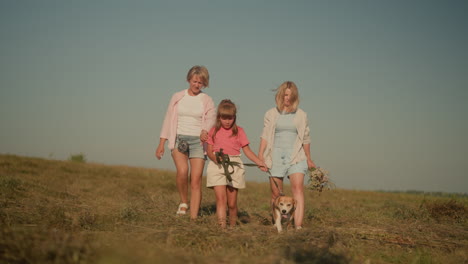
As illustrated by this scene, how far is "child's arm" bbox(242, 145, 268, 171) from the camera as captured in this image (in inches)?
277

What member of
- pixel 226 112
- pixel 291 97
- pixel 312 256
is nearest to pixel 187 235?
pixel 312 256

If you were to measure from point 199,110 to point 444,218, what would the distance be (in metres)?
6.48

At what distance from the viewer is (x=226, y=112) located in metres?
6.92

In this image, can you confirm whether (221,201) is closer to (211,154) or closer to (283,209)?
(211,154)

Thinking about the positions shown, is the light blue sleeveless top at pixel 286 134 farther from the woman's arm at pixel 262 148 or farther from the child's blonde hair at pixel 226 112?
the child's blonde hair at pixel 226 112

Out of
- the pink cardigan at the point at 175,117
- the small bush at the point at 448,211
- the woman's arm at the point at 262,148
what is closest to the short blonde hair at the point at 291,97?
the woman's arm at the point at 262,148

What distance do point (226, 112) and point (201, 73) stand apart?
93 centimetres

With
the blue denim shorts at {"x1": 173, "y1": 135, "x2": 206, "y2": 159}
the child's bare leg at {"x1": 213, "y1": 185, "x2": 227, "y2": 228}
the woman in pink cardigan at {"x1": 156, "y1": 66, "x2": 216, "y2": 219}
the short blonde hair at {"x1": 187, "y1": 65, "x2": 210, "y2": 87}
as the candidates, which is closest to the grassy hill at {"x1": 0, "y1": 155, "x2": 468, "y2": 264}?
the child's bare leg at {"x1": 213, "y1": 185, "x2": 227, "y2": 228}

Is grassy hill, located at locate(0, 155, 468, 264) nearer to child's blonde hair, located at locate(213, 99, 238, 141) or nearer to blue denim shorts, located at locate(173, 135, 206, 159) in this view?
blue denim shorts, located at locate(173, 135, 206, 159)

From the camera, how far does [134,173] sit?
17.5 meters

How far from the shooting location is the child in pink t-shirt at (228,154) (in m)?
6.91

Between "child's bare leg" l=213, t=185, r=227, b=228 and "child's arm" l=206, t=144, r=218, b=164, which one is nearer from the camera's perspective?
"child's bare leg" l=213, t=185, r=227, b=228

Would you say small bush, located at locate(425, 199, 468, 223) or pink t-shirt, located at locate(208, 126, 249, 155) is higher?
pink t-shirt, located at locate(208, 126, 249, 155)

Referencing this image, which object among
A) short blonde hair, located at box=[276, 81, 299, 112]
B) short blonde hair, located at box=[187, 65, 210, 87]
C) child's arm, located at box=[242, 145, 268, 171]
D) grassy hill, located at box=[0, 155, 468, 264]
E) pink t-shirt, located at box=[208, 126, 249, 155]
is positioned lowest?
grassy hill, located at box=[0, 155, 468, 264]
